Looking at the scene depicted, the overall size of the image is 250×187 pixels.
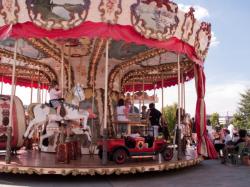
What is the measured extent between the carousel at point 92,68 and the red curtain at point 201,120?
0.03m

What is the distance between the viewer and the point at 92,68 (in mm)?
11312

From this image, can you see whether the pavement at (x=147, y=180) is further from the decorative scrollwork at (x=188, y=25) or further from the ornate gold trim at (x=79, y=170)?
the decorative scrollwork at (x=188, y=25)

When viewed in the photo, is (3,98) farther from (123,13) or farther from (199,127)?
(199,127)

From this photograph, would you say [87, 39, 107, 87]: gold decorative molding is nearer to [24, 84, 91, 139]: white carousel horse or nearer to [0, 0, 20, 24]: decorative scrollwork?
[24, 84, 91, 139]: white carousel horse

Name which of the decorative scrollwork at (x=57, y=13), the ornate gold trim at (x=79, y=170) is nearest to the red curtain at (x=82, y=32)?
the decorative scrollwork at (x=57, y=13)

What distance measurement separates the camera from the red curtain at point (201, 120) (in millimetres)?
10805

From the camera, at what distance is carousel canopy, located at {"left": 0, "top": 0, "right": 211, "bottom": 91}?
301 inches

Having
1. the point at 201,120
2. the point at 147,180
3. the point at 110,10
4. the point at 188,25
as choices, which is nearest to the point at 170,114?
the point at 201,120

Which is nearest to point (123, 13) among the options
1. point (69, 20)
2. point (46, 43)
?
point (69, 20)

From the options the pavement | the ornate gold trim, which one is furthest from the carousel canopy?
the pavement

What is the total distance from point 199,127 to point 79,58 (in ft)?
14.4

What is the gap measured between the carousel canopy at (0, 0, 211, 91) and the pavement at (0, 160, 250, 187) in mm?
3086

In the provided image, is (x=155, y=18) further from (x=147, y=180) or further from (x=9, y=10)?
(x=147, y=180)

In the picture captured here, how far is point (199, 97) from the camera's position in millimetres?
11023
